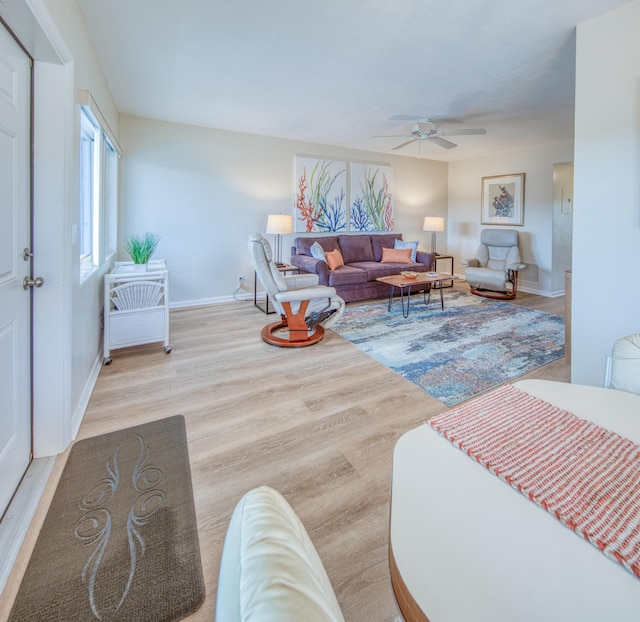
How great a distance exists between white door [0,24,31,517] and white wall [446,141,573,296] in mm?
6427

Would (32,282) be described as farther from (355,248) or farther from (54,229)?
(355,248)

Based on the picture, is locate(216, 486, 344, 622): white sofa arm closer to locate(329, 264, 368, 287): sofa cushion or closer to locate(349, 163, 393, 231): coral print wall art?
locate(329, 264, 368, 287): sofa cushion

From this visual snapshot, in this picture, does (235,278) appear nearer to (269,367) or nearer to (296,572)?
(269,367)

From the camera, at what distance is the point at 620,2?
2.00 m

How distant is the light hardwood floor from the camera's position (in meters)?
1.25

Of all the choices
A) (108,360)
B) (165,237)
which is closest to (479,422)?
(108,360)

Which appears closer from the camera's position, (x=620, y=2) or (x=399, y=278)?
(x=620, y=2)

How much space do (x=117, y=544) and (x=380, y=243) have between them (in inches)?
215

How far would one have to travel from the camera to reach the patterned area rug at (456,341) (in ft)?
8.79

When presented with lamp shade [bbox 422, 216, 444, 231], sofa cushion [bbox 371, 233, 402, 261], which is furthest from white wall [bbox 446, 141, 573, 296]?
sofa cushion [bbox 371, 233, 402, 261]

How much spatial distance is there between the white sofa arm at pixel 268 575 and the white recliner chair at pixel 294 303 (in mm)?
2736

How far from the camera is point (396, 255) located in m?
5.67

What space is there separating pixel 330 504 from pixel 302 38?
296 cm

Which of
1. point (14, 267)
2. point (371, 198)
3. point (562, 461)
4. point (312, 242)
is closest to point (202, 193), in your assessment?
point (312, 242)
